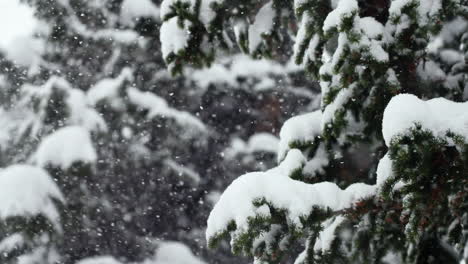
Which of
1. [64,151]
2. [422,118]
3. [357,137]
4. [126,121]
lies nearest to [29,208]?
[64,151]

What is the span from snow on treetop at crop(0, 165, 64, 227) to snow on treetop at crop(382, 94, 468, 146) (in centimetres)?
413

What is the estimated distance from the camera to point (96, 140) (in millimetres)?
7309

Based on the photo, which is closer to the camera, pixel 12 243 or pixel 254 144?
pixel 12 243

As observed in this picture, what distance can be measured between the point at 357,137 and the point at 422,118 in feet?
3.17

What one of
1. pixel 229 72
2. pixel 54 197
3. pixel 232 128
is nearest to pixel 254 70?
pixel 229 72

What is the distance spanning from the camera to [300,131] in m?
2.85

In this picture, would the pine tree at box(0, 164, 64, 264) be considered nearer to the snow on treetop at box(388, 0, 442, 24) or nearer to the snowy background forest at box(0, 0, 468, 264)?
the snowy background forest at box(0, 0, 468, 264)

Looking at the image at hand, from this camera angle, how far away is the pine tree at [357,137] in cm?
181

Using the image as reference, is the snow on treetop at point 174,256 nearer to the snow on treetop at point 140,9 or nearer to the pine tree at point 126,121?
the pine tree at point 126,121

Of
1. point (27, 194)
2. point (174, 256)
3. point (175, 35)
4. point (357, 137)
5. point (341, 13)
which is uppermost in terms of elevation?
point (174, 256)

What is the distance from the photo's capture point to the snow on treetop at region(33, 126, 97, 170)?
234 inches

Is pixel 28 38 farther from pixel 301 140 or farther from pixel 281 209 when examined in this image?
pixel 281 209

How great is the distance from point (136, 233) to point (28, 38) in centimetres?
323

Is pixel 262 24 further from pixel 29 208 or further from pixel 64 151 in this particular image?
pixel 64 151
